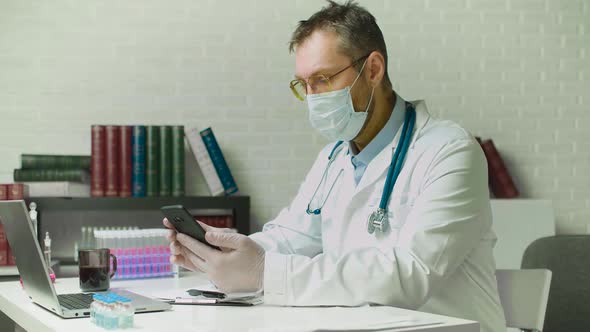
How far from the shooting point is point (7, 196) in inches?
146

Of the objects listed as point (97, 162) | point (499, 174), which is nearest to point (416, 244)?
point (97, 162)

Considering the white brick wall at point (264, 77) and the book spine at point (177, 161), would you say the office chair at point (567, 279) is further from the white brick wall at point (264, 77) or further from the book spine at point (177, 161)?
the book spine at point (177, 161)

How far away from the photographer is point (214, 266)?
1.82 meters

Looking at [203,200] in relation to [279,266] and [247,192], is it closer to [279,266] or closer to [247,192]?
[247,192]

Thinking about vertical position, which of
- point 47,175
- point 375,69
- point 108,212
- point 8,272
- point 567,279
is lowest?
point 8,272

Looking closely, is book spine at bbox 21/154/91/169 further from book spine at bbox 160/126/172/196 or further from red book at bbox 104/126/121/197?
book spine at bbox 160/126/172/196

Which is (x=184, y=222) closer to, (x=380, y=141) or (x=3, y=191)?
(x=380, y=141)

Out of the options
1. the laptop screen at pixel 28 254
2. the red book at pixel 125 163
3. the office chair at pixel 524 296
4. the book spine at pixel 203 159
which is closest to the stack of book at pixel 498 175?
the book spine at pixel 203 159

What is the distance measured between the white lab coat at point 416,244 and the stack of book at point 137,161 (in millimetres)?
1796

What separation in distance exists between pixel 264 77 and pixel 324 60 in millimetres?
2178

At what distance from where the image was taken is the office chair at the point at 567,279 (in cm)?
286

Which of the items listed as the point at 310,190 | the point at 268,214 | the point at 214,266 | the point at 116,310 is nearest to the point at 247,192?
the point at 268,214

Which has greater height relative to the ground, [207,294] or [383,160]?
[383,160]

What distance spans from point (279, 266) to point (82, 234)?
2.57 metres
